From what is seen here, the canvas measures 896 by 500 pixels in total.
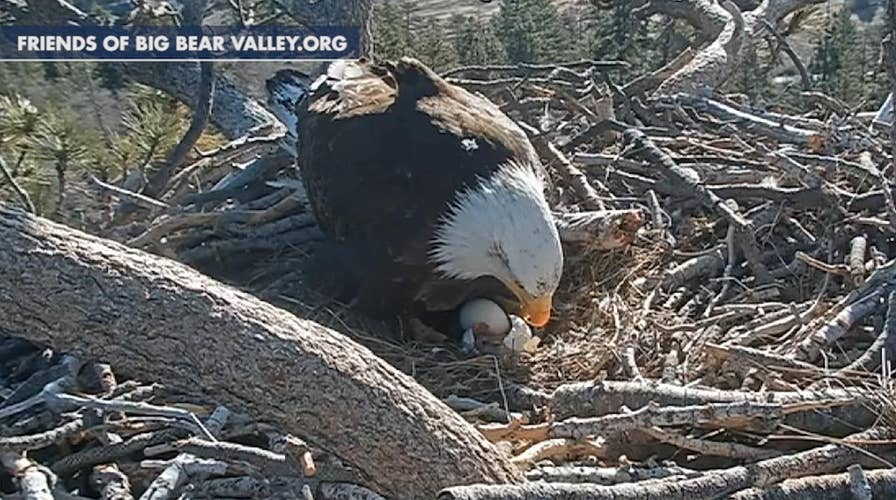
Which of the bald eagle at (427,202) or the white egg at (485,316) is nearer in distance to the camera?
the bald eagle at (427,202)

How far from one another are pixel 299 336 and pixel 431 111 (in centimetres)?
144

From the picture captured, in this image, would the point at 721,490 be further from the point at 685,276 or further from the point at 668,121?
the point at 668,121

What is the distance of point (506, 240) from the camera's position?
3.04 m

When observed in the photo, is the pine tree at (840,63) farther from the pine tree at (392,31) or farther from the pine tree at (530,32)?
the pine tree at (392,31)

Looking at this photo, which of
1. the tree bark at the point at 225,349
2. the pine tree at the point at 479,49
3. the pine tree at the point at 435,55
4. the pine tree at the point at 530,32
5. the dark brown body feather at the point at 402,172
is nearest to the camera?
the tree bark at the point at 225,349

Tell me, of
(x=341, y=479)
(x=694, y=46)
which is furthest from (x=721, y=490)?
(x=694, y=46)

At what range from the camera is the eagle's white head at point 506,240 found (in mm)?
3029

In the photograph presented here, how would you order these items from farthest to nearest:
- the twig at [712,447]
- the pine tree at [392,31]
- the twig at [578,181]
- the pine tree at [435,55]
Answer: the pine tree at [392,31] → the pine tree at [435,55] → the twig at [578,181] → the twig at [712,447]

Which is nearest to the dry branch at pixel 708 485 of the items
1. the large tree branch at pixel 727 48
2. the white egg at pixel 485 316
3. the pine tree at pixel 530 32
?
the white egg at pixel 485 316

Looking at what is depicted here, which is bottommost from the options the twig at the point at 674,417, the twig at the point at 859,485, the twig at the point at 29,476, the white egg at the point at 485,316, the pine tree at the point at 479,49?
the pine tree at the point at 479,49

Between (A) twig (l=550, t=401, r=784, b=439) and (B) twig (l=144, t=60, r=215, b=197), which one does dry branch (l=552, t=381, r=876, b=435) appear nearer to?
(A) twig (l=550, t=401, r=784, b=439)

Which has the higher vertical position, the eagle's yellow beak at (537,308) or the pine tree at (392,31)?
the eagle's yellow beak at (537,308)

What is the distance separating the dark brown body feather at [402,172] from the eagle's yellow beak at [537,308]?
Result: 224 millimetres

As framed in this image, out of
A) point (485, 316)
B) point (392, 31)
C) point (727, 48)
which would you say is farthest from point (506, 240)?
point (392, 31)
